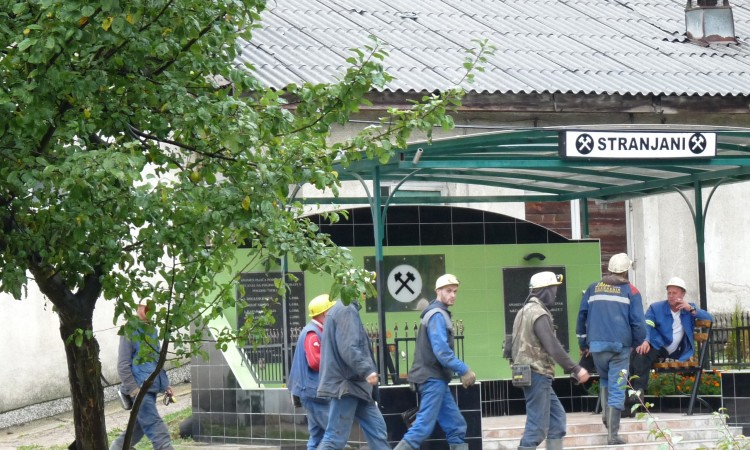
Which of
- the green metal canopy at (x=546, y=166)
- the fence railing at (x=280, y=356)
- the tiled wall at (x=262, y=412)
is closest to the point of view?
the tiled wall at (x=262, y=412)

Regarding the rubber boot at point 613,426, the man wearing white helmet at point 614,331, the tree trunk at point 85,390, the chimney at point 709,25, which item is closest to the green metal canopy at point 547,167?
the man wearing white helmet at point 614,331

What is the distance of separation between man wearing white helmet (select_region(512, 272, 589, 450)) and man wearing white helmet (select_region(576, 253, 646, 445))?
77 centimetres

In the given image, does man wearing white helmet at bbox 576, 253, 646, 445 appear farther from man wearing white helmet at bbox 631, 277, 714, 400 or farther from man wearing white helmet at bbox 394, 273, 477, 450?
man wearing white helmet at bbox 394, 273, 477, 450

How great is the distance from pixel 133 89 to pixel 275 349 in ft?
25.6

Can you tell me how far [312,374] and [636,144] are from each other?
12.1ft

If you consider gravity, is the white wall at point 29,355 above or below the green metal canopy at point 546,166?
below

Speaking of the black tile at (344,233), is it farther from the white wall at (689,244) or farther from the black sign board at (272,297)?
the white wall at (689,244)

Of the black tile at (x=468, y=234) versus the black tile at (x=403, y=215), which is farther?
the black tile at (x=468, y=234)

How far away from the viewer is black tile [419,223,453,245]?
16016 millimetres

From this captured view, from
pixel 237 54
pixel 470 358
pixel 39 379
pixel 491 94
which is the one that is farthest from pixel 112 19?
pixel 39 379

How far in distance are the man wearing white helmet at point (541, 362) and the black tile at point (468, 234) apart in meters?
3.57

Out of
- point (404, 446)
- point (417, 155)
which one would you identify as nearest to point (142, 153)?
point (417, 155)

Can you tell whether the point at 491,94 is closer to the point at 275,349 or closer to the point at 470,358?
the point at 470,358

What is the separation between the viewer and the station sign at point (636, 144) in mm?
12984
